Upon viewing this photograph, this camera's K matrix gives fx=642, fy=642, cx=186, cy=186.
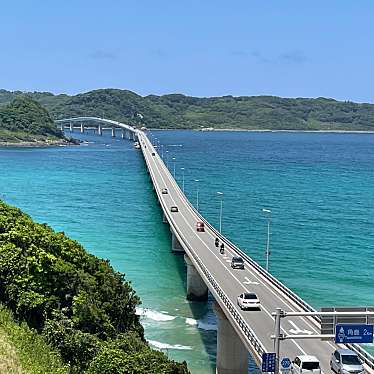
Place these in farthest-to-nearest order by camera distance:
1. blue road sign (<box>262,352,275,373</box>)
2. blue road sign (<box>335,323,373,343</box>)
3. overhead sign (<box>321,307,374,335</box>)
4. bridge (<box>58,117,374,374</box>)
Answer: bridge (<box>58,117,374,374</box>), blue road sign (<box>262,352,275,373</box>), overhead sign (<box>321,307,374,335</box>), blue road sign (<box>335,323,373,343</box>)

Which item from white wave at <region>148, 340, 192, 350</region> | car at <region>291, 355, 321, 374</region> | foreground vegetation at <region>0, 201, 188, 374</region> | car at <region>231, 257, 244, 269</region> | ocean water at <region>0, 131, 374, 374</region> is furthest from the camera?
ocean water at <region>0, 131, 374, 374</region>

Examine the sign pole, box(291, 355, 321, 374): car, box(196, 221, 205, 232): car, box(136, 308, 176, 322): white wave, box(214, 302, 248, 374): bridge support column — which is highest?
the sign pole

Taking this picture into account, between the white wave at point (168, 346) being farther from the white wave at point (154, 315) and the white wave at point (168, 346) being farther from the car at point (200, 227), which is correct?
the car at point (200, 227)

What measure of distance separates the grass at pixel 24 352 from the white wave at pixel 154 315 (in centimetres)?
1731

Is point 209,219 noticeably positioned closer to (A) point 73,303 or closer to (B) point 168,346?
(B) point 168,346

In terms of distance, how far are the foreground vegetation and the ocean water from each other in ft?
21.3

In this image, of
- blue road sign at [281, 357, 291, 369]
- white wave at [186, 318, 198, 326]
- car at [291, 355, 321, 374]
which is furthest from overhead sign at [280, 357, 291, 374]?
white wave at [186, 318, 198, 326]

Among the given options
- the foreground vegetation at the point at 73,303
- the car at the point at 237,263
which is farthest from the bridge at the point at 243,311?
the foreground vegetation at the point at 73,303

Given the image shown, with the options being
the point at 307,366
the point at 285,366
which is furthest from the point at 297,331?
the point at 285,366

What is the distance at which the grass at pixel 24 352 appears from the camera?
82.0ft

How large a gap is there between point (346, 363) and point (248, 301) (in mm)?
10969

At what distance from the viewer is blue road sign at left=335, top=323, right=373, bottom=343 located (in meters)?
23.2

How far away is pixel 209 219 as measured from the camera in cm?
8756

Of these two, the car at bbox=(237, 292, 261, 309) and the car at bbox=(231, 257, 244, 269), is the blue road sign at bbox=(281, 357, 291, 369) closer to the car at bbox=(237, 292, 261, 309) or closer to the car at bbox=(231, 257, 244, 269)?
the car at bbox=(237, 292, 261, 309)
